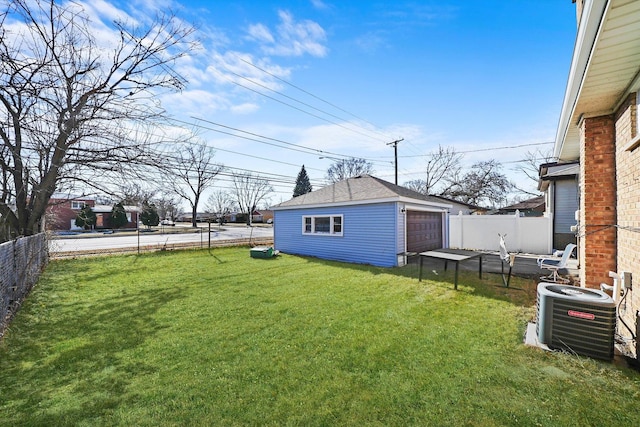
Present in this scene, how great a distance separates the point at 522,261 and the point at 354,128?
10.6 m

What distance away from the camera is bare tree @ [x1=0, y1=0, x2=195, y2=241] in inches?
181

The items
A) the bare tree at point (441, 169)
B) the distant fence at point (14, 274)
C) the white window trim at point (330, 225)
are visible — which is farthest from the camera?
the bare tree at point (441, 169)

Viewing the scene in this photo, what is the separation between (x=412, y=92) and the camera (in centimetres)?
974

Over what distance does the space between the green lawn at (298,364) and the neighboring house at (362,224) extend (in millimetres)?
3376

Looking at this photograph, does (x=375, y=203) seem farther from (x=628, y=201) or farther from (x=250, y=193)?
(x=250, y=193)

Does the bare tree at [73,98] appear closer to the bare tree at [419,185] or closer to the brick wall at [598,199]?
the brick wall at [598,199]

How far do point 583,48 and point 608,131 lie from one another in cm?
221

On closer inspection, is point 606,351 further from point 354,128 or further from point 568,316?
point 354,128

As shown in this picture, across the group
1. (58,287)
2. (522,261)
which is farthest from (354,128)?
(58,287)

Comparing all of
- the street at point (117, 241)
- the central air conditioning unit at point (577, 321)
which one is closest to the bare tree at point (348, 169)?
the street at point (117, 241)

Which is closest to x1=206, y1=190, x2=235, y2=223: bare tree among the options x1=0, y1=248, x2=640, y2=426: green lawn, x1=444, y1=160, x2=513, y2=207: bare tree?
x1=444, y1=160, x2=513, y2=207: bare tree

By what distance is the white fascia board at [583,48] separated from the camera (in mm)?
2041

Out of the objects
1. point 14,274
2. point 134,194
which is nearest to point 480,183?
point 134,194

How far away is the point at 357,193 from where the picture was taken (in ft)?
33.9
